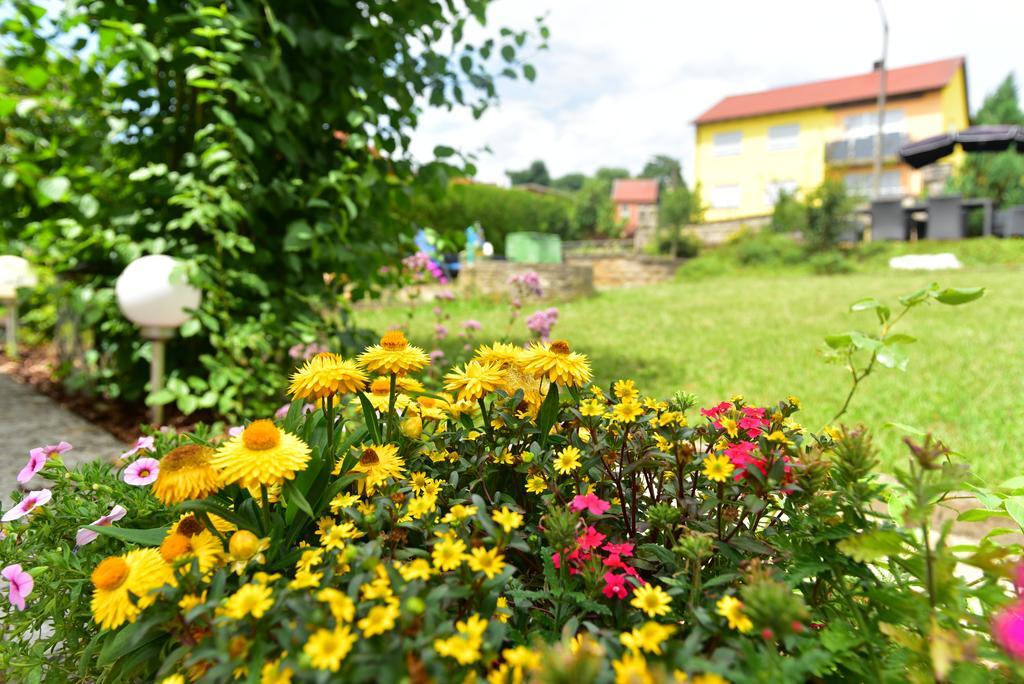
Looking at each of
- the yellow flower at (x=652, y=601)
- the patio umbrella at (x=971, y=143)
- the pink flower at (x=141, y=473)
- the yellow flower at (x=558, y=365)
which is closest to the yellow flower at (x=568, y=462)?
the yellow flower at (x=558, y=365)

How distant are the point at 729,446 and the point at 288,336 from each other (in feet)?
7.51

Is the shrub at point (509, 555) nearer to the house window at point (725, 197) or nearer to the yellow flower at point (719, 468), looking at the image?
the yellow flower at point (719, 468)

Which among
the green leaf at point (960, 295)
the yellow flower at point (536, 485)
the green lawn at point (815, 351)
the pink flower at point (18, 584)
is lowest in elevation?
the green lawn at point (815, 351)

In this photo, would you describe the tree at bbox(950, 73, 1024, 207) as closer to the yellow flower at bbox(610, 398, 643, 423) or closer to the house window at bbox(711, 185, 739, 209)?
the house window at bbox(711, 185, 739, 209)

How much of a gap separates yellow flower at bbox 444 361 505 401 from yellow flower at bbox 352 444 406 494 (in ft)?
0.48

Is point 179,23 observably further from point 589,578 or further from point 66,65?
point 589,578

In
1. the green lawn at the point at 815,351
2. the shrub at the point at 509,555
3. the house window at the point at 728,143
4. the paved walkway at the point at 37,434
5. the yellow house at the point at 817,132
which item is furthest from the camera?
the house window at the point at 728,143

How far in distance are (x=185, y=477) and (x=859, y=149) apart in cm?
2793

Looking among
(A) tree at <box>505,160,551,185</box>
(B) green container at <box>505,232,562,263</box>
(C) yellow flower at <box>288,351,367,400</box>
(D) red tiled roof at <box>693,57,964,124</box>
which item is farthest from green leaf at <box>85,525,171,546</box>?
(A) tree at <box>505,160,551,185</box>

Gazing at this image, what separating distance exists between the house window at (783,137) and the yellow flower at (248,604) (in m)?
29.6

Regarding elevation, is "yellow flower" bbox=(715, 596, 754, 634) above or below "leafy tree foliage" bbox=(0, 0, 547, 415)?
below

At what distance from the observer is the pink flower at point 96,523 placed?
998 millimetres

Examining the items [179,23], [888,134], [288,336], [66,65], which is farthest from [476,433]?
[888,134]

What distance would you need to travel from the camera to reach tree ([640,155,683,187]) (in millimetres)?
44653
